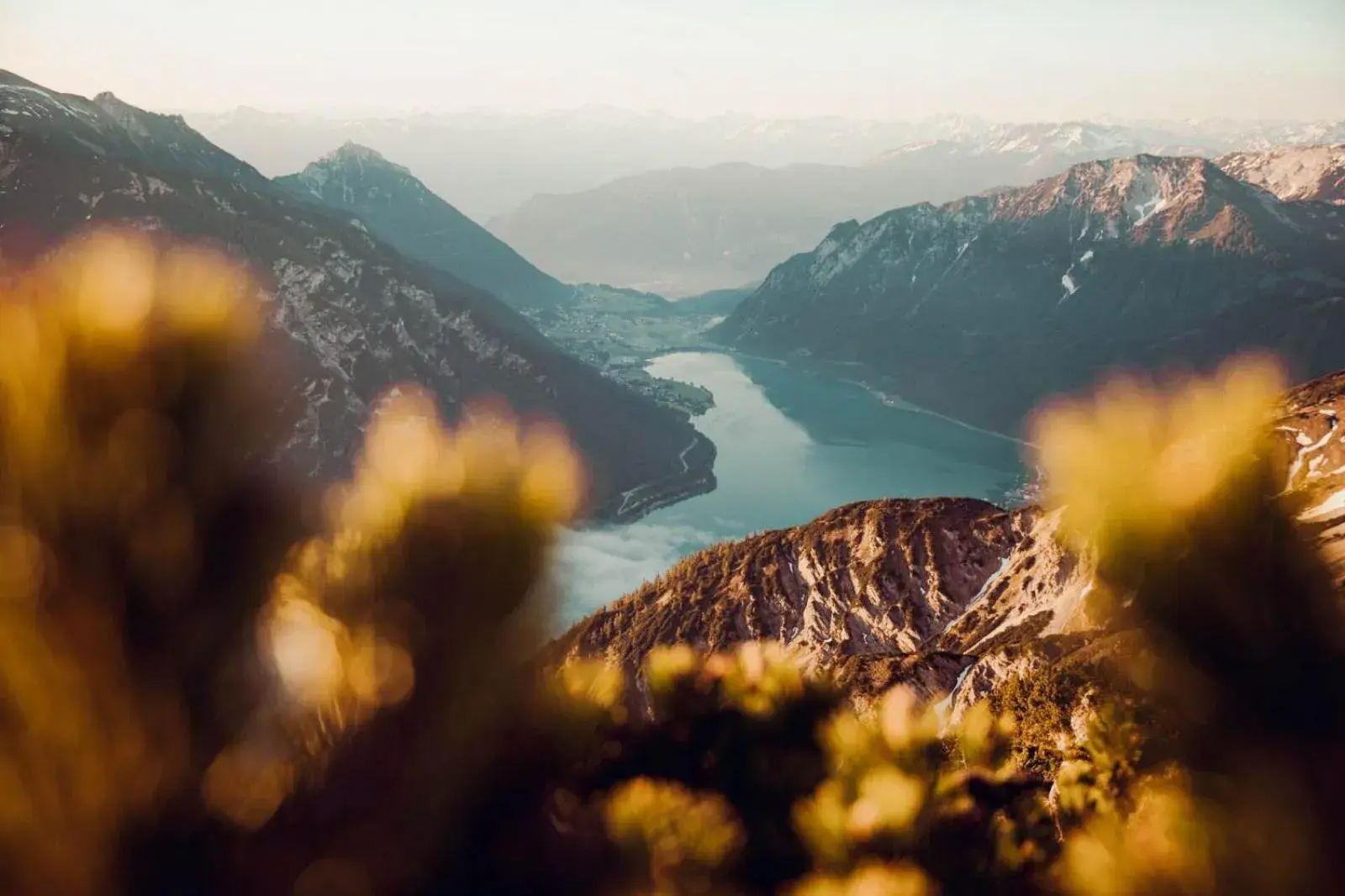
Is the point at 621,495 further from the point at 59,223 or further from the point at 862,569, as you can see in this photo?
the point at 862,569

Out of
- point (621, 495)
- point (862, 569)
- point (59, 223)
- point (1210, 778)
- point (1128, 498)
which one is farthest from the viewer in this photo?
point (621, 495)

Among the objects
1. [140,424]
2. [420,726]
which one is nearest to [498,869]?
[420,726]

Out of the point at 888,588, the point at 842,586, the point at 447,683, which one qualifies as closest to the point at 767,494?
the point at 842,586

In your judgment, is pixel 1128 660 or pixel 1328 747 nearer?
pixel 1328 747

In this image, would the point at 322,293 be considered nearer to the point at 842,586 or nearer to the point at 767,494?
the point at 767,494

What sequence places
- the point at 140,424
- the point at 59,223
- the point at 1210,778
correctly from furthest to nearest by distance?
1. the point at 59,223
2. the point at 1210,778
3. the point at 140,424

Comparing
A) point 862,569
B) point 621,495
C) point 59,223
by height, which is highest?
point 59,223

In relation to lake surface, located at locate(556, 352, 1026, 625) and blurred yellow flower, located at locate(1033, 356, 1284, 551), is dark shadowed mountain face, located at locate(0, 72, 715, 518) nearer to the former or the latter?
lake surface, located at locate(556, 352, 1026, 625)
